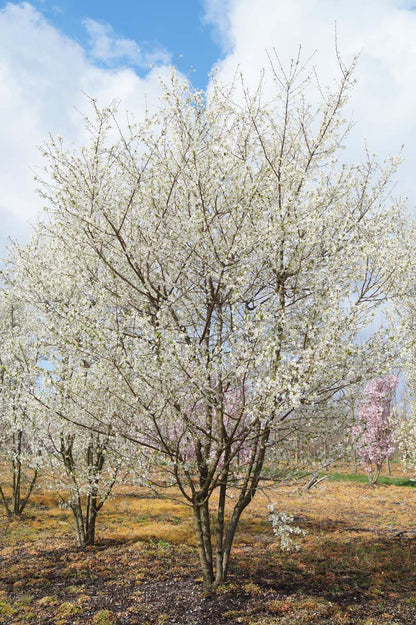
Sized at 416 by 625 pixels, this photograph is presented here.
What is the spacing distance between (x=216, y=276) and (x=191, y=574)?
23.2 ft

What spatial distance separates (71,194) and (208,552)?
285 inches

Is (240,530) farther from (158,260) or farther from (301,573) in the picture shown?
(158,260)

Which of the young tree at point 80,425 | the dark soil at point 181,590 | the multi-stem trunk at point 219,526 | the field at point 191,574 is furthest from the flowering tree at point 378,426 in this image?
the multi-stem trunk at point 219,526

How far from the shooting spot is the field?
7.81 metres

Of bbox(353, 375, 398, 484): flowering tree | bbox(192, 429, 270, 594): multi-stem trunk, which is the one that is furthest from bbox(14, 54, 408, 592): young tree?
bbox(353, 375, 398, 484): flowering tree

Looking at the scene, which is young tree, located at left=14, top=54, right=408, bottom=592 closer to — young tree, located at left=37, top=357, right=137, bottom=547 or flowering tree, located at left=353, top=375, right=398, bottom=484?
young tree, located at left=37, top=357, right=137, bottom=547

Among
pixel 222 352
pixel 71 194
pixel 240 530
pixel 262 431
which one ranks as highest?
pixel 71 194

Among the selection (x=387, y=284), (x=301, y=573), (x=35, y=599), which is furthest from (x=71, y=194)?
(x=301, y=573)

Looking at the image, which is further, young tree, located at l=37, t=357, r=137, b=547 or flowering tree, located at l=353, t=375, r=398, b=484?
flowering tree, located at l=353, t=375, r=398, b=484

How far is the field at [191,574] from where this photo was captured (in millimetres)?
7809

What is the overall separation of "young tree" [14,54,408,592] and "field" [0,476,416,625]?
4.00ft

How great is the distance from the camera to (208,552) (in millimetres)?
8672

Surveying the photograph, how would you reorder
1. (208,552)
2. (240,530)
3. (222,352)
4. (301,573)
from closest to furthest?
(222,352) → (208,552) → (301,573) → (240,530)

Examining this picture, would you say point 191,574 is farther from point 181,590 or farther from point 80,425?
point 80,425
